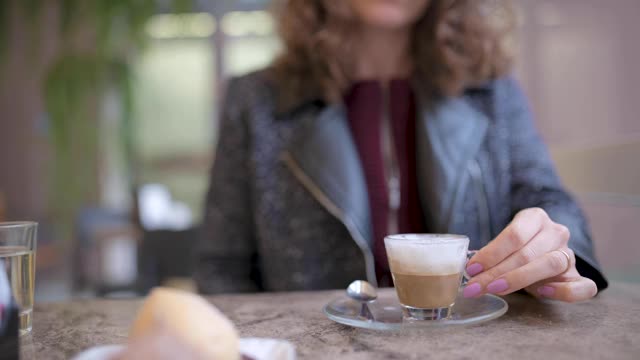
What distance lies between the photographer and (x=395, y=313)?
2.06ft

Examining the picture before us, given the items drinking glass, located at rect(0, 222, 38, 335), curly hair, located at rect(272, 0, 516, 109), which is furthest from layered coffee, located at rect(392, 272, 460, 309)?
curly hair, located at rect(272, 0, 516, 109)

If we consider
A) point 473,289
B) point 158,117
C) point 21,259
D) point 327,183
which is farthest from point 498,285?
point 158,117

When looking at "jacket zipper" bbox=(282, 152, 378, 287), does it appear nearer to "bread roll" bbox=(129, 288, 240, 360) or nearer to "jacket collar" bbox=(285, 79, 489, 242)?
"jacket collar" bbox=(285, 79, 489, 242)

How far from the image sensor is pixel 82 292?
10.9ft

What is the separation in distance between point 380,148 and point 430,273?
25.7 inches

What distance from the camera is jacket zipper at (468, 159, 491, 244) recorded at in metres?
1.17

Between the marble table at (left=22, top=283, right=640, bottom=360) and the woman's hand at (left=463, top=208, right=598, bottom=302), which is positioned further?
the woman's hand at (left=463, top=208, right=598, bottom=302)

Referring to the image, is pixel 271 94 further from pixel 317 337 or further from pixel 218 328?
pixel 218 328

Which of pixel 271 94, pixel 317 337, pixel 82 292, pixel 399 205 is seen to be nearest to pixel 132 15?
pixel 271 94

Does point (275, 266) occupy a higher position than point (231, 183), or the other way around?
point (231, 183)

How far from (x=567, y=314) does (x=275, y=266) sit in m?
0.68

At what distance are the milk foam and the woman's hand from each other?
3cm

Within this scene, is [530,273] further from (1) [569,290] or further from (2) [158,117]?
(2) [158,117]

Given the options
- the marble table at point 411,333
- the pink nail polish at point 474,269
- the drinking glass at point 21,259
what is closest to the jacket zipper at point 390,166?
the marble table at point 411,333
